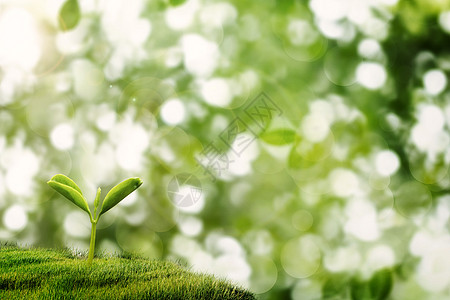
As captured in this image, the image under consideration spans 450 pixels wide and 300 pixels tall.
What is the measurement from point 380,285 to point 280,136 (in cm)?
56

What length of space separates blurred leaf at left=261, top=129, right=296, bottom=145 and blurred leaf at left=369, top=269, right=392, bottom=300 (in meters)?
0.51

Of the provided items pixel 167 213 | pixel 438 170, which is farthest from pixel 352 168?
pixel 167 213

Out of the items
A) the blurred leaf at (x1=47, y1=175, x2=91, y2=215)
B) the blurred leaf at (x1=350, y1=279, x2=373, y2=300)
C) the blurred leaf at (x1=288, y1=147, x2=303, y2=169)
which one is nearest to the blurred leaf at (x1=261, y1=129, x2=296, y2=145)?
the blurred leaf at (x1=288, y1=147, x2=303, y2=169)

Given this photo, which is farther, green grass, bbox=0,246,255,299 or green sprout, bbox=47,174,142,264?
green sprout, bbox=47,174,142,264

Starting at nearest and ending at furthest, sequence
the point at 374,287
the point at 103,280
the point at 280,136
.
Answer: the point at 103,280, the point at 374,287, the point at 280,136

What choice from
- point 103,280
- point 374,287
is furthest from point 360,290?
point 103,280

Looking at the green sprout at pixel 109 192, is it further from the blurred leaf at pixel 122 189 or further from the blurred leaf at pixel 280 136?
the blurred leaf at pixel 280 136

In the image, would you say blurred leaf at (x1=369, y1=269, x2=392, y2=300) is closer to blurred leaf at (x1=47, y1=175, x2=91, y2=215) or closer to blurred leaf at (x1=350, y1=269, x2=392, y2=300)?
blurred leaf at (x1=350, y1=269, x2=392, y2=300)

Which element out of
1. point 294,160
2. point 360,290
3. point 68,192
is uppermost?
point 68,192

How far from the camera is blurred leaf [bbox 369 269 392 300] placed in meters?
1.17

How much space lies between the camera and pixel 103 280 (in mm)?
869

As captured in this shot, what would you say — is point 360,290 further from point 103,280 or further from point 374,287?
point 103,280

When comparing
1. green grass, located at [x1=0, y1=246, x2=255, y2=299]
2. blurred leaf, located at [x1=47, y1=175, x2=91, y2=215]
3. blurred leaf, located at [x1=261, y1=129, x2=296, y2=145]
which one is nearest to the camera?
green grass, located at [x1=0, y1=246, x2=255, y2=299]

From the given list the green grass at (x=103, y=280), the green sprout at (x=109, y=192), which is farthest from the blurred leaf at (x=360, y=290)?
the green sprout at (x=109, y=192)
